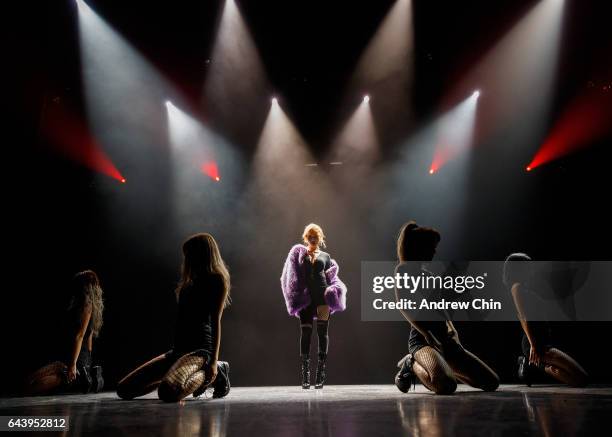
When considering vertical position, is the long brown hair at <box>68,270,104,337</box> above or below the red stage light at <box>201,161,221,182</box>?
below

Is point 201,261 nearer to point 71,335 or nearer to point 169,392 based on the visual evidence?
point 169,392

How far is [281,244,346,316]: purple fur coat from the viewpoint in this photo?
5520 mm

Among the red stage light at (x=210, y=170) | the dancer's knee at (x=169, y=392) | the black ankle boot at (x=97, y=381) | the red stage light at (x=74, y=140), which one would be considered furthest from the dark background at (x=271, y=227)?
the dancer's knee at (x=169, y=392)

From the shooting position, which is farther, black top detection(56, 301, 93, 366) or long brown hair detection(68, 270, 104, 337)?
long brown hair detection(68, 270, 104, 337)

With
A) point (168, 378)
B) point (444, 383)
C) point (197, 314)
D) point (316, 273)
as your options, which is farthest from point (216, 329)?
point (444, 383)

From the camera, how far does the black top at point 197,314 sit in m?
4.00

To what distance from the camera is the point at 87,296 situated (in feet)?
17.7

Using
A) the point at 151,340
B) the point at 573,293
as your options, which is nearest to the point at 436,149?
Result: the point at 573,293

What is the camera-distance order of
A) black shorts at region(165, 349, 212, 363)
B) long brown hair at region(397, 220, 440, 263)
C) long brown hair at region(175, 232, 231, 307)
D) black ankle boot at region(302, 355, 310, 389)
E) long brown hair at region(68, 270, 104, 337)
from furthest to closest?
long brown hair at region(68, 270, 104, 337)
black ankle boot at region(302, 355, 310, 389)
long brown hair at region(397, 220, 440, 263)
long brown hair at region(175, 232, 231, 307)
black shorts at region(165, 349, 212, 363)

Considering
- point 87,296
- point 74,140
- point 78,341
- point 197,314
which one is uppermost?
point 74,140

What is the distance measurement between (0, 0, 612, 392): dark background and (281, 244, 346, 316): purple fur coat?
119 centimetres

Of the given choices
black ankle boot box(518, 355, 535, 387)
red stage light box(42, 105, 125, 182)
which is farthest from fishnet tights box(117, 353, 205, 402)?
red stage light box(42, 105, 125, 182)

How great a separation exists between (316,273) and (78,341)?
8.61ft

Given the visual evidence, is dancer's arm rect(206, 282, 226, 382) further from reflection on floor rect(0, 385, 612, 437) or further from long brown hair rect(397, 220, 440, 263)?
long brown hair rect(397, 220, 440, 263)
